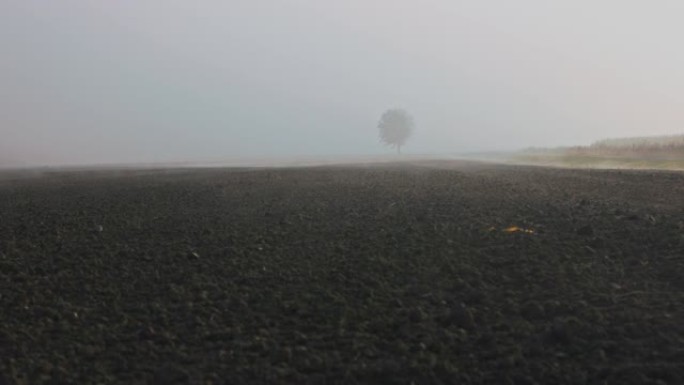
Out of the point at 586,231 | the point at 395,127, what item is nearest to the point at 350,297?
the point at 586,231

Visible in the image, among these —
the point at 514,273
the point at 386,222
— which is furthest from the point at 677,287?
the point at 386,222

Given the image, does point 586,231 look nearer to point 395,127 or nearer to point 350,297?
point 350,297

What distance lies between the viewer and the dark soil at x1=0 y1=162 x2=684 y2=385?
4.75 meters

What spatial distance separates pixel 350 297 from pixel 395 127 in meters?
122

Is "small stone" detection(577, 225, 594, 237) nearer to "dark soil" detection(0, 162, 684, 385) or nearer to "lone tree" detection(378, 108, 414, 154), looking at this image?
"dark soil" detection(0, 162, 684, 385)

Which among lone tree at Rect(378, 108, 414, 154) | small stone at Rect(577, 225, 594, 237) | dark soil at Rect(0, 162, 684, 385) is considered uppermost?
lone tree at Rect(378, 108, 414, 154)

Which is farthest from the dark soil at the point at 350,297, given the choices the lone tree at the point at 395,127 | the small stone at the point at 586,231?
the lone tree at the point at 395,127

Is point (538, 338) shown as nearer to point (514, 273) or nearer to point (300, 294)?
point (514, 273)

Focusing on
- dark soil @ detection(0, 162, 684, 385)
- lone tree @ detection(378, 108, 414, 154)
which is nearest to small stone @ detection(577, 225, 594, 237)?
dark soil @ detection(0, 162, 684, 385)

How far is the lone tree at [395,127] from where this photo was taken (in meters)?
127

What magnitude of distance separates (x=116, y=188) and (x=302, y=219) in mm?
11809

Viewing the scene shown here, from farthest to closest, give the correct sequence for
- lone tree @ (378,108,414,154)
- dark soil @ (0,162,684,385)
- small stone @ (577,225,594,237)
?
lone tree @ (378,108,414,154) < small stone @ (577,225,594,237) < dark soil @ (0,162,684,385)

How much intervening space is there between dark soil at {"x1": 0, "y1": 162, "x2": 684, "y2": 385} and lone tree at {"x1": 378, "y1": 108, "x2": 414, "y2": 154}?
4517 inches

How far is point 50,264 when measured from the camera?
333 inches
